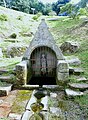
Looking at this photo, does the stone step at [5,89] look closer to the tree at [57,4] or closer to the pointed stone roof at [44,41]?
the pointed stone roof at [44,41]

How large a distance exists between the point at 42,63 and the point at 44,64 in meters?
0.10

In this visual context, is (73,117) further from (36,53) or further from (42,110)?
(36,53)

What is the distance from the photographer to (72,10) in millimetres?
31672

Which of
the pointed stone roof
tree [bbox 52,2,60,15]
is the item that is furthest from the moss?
tree [bbox 52,2,60,15]

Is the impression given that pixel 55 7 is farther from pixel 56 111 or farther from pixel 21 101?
pixel 56 111

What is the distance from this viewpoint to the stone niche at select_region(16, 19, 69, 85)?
7930 mm

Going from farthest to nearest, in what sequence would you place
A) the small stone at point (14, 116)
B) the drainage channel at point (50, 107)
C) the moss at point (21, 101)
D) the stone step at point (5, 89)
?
the stone step at point (5, 89) → the moss at point (21, 101) → the drainage channel at point (50, 107) → the small stone at point (14, 116)

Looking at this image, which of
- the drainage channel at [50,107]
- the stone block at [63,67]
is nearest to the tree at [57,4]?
the stone block at [63,67]

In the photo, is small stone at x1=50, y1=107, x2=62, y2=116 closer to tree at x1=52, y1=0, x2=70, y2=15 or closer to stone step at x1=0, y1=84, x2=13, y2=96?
stone step at x1=0, y1=84, x2=13, y2=96

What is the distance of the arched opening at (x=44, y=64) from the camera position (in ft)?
30.2

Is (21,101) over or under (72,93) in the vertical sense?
under

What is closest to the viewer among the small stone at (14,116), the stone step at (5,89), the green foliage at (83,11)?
the small stone at (14,116)

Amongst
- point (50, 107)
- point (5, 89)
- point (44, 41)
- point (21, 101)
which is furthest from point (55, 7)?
point (50, 107)

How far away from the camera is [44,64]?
9242 millimetres
